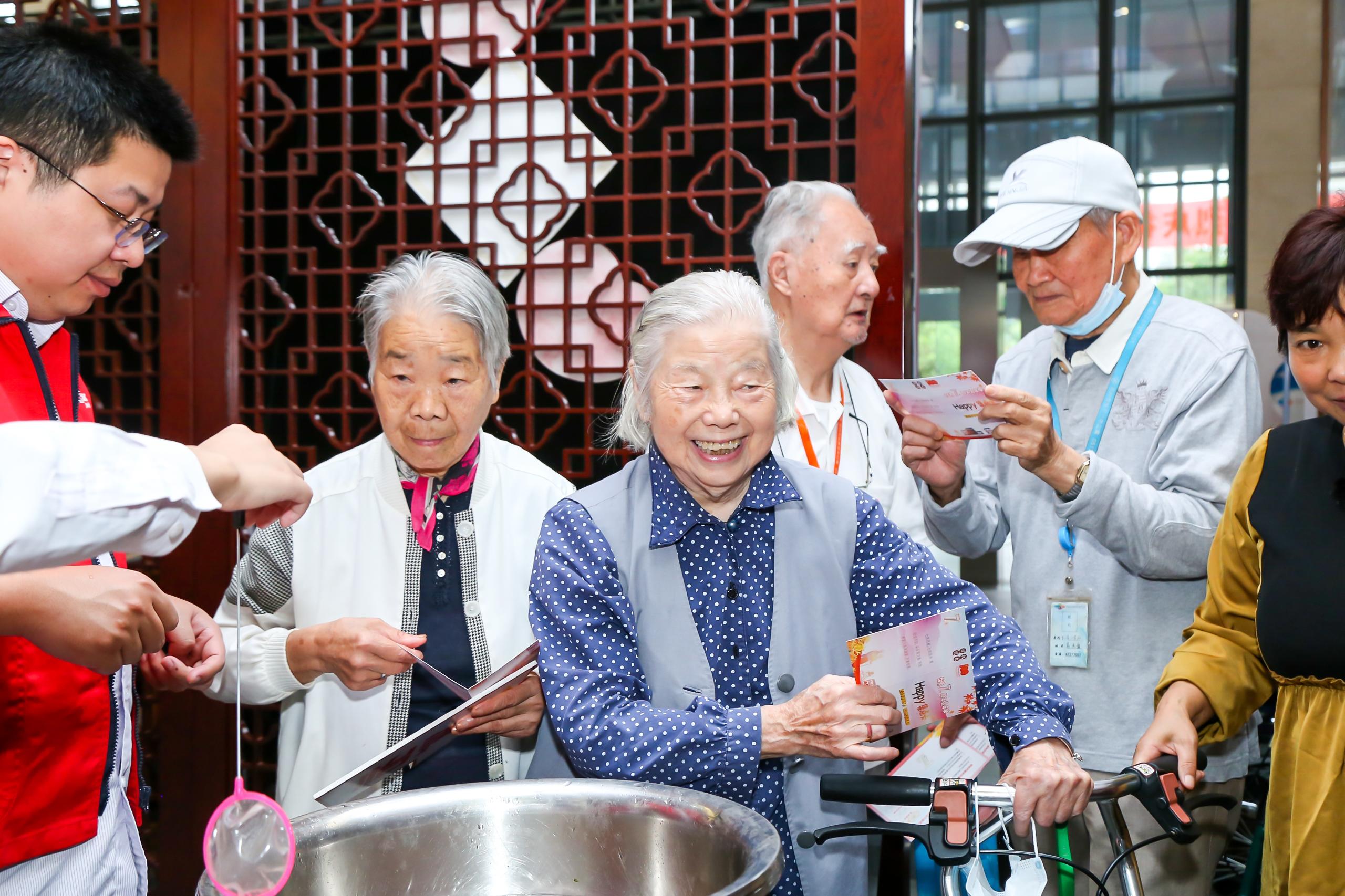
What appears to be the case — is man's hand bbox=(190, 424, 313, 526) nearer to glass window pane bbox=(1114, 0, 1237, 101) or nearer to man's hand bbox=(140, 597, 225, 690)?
man's hand bbox=(140, 597, 225, 690)

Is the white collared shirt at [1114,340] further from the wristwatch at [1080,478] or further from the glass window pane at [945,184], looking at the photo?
the glass window pane at [945,184]

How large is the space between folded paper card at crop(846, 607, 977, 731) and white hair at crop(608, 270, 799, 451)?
1.56 ft

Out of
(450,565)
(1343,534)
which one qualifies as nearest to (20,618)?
(450,565)

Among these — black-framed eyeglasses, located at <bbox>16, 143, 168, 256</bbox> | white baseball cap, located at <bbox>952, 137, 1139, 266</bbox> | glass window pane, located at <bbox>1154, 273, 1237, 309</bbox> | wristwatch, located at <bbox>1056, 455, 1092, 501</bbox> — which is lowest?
wristwatch, located at <bbox>1056, 455, 1092, 501</bbox>

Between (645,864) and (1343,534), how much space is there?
3.92 feet

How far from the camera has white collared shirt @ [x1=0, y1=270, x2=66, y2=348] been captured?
165 cm

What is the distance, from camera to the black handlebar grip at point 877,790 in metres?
1.50

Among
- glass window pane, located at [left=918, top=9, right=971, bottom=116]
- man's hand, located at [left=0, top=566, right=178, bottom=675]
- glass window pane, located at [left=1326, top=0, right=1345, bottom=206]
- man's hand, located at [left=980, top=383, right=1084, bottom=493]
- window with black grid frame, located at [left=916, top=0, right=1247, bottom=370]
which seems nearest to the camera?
man's hand, located at [left=0, top=566, right=178, bottom=675]

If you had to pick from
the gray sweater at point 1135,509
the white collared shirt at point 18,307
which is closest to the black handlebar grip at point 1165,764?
the gray sweater at point 1135,509

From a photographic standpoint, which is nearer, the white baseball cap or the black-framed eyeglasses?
the black-framed eyeglasses

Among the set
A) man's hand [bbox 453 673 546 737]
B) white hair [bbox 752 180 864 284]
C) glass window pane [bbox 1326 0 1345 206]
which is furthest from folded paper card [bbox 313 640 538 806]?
glass window pane [bbox 1326 0 1345 206]

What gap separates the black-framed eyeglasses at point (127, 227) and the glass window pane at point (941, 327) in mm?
7134

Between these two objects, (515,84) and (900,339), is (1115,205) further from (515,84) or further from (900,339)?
(515,84)

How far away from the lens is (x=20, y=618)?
1.37 meters
